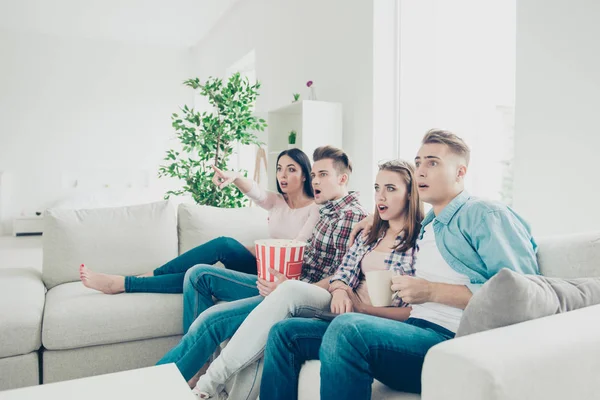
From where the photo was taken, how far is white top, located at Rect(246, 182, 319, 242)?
2182mm

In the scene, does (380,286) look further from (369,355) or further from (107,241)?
(107,241)

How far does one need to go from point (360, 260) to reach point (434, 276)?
13.0 inches

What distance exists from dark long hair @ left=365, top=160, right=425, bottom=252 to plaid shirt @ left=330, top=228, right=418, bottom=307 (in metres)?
0.02

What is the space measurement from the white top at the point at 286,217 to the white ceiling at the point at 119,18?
4066 mm

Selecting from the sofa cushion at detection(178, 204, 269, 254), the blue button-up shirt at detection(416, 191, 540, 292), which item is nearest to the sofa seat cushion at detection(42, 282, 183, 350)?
the sofa cushion at detection(178, 204, 269, 254)

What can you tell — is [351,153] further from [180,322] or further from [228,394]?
[228,394]

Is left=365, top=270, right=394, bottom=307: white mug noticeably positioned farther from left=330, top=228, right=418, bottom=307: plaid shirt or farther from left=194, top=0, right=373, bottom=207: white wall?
left=194, top=0, right=373, bottom=207: white wall

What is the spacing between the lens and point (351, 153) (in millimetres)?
3572

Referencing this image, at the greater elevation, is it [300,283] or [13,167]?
[13,167]

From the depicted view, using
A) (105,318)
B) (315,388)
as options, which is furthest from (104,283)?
(315,388)

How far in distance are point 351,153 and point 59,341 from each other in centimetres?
224

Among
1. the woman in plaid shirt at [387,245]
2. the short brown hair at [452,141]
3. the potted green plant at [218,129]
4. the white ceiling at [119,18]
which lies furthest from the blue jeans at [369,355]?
the white ceiling at [119,18]

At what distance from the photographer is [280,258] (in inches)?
71.6

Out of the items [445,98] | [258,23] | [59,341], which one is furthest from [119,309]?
[258,23]
